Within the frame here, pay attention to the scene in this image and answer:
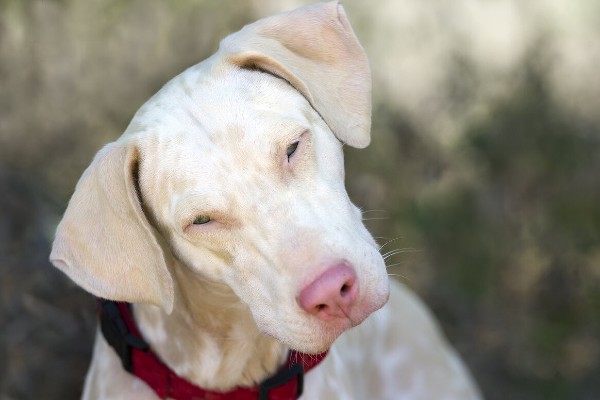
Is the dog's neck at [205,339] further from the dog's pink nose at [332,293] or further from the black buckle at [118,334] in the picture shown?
the dog's pink nose at [332,293]

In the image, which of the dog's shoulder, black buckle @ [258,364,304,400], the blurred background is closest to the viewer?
black buckle @ [258,364,304,400]

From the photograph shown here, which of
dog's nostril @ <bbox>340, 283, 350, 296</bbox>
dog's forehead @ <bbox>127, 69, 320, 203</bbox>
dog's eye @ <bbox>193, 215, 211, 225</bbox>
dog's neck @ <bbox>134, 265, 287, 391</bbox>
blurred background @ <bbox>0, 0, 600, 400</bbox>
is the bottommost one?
blurred background @ <bbox>0, 0, 600, 400</bbox>

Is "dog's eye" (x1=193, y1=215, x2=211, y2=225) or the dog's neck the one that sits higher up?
"dog's eye" (x1=193, y1=215, x2=211, y2=225)

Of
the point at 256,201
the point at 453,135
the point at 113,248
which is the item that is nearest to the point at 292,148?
the point at 256,201

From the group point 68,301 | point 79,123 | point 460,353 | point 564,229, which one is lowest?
point 460,353

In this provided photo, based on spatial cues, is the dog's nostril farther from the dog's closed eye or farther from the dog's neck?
the dog's neck

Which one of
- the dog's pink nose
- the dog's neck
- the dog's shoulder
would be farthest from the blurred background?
the dog's pink nose

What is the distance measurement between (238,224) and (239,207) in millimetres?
48

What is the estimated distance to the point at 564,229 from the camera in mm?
5266

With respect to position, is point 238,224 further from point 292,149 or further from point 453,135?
point 453,135

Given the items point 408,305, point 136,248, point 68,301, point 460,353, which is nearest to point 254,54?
point 136,248

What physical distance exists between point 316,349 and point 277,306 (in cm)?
16

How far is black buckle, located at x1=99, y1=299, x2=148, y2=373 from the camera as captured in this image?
2799 mm

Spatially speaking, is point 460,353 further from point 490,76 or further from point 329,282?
point 329,282
